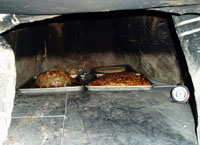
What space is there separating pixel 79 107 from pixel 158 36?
1777mm

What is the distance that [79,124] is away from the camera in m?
1.79

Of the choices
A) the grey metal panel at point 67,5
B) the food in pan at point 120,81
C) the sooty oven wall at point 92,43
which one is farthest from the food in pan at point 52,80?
the grey metal panel at point 67,5

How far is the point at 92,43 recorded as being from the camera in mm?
4023

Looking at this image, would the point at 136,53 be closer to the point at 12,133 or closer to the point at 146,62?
the point at 146,62

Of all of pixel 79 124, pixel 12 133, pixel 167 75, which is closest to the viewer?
pixel 12 133

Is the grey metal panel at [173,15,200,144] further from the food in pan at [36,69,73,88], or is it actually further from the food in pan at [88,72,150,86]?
the food in pan at [36,69,73,88]

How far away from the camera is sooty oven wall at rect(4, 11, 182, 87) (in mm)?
3516

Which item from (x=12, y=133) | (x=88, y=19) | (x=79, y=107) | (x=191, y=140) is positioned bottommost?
(x=191, y=140)

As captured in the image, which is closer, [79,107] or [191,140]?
[191,140]

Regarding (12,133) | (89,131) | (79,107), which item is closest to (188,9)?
(89,131)

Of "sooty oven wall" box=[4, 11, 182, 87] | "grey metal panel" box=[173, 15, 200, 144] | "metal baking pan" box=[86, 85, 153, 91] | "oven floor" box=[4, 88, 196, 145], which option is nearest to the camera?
"grey metal panel" box=[173, 15, 200, 144]

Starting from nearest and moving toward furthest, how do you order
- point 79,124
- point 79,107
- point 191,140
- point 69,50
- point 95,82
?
1. point 191,140
2. point 79,124
3. point 79,107
4. point 95,82
5. point 69,50

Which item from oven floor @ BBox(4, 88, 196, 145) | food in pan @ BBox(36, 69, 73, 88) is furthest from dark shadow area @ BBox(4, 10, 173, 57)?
oven floor @ BBox(4, 88, 196, 145)

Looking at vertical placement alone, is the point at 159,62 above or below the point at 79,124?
above
